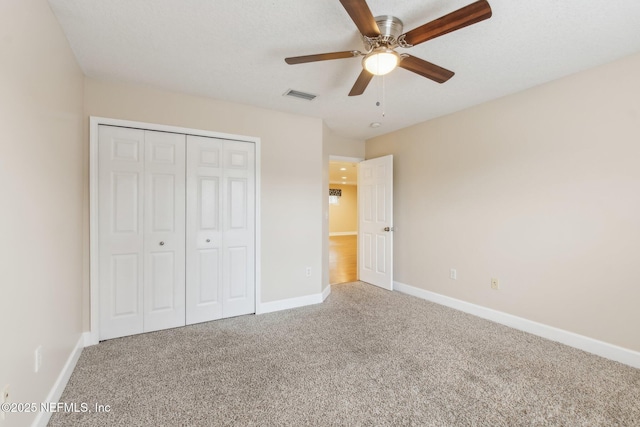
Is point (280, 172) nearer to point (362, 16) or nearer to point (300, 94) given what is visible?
point (300, 94)

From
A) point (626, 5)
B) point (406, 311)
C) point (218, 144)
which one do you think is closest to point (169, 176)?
point (218, 144)

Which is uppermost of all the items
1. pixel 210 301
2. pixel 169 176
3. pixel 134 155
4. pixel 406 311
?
pixel 134 155

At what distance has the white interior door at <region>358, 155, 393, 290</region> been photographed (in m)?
4.21

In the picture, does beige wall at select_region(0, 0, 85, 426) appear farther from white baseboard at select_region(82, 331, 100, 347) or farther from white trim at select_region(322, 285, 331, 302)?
white trim at select_region(322, 285, 331, 302)

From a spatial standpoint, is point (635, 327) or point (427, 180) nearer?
point (635, 327)

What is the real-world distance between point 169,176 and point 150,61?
104cm

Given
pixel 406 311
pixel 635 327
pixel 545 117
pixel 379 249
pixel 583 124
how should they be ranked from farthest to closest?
1. pixel 379 249
2. pixel 406 311
3. pixel 545 117
4. pixel 583 124
5. pixel 635 327

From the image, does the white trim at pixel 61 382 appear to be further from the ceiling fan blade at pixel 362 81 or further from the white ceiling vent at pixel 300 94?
the white ceiling vent at pixel 300 94

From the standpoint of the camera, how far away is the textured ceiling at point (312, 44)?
1.71 metres

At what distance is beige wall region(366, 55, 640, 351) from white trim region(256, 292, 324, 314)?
4.96ft

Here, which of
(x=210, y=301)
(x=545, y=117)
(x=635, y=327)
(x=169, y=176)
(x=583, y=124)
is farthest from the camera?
(x=210, y=301)

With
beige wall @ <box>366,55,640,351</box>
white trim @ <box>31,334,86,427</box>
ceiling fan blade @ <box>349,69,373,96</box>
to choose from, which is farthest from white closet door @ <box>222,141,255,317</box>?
beige wall @ <box>366,55,640,351</box>

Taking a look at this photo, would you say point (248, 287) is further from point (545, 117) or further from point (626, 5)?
point (626, 5)

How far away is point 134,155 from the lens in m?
2.73
